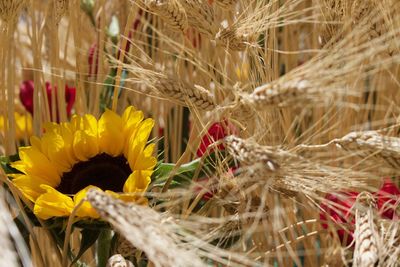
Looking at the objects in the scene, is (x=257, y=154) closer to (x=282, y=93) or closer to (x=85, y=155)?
(x=282, y=93)

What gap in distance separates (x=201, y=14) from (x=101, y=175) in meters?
0.16

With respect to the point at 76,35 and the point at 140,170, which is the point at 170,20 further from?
the point at 76,35

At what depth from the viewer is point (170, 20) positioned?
0.67m

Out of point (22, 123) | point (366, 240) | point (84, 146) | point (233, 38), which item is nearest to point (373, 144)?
point (366, 240)

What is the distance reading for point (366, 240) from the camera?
0.56 m

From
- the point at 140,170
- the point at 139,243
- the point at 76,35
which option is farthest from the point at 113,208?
the point at 76,35

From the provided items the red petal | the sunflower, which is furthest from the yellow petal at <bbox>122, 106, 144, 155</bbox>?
the red petal

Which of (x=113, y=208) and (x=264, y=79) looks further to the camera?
(x=264, y=79)

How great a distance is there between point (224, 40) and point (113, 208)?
0.22 m

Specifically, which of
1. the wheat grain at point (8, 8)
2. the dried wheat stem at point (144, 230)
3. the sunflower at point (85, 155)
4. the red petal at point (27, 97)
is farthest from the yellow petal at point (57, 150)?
the red petal at point (27, 97)

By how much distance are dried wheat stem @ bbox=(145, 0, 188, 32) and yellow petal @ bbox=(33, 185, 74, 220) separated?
162mm

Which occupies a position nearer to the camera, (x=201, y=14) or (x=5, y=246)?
(x=5, y=246)

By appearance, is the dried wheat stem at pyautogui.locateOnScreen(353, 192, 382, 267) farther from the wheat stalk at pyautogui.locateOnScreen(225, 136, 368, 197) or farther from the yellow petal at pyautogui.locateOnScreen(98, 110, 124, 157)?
the yellow petal at pyautogui.locateOnScreen(98, 110, 124, 157)

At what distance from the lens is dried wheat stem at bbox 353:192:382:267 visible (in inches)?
21.1
